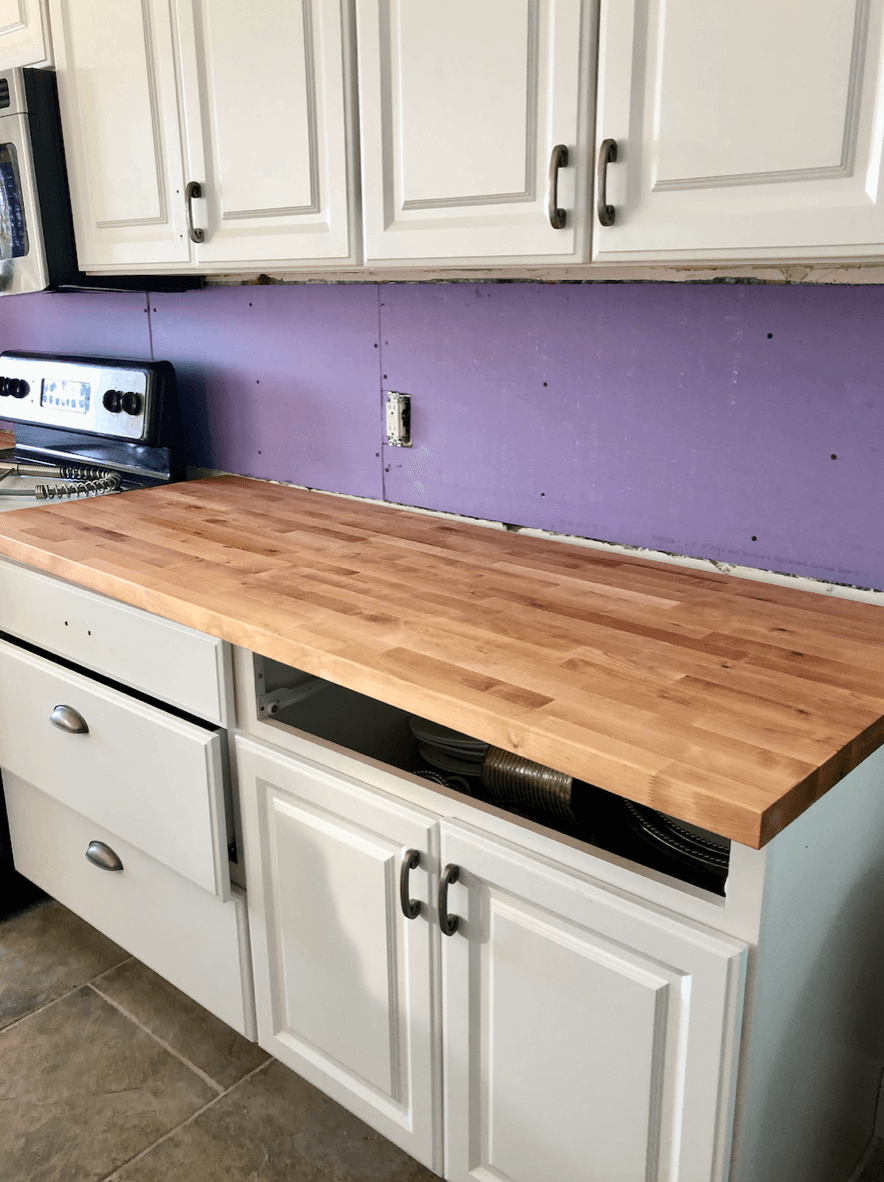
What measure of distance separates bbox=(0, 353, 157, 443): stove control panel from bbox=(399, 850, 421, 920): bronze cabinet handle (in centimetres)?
127

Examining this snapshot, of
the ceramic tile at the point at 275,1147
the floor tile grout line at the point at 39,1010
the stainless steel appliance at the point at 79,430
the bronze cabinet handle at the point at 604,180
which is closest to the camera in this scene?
the bronze cabinet handle at the point at 604,180

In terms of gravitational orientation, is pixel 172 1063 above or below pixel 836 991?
below

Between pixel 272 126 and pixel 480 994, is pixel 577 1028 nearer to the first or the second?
pixel 480 994

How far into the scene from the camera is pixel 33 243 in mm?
1868

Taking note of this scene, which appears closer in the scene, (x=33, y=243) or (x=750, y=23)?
(x=750, y=23)

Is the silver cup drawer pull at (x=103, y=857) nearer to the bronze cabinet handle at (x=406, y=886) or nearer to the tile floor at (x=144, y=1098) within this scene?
the tile floor at (x=144, y=1098)

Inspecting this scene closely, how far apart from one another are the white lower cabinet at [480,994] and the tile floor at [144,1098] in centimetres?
17

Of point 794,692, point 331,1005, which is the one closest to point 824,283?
point 794,692

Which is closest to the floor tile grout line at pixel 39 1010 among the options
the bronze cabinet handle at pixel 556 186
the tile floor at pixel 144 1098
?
the tile floor at pixel 144 1098

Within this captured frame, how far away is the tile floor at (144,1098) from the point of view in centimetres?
149

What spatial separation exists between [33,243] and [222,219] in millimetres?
493

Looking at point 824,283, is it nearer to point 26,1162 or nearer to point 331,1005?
point 331,1005

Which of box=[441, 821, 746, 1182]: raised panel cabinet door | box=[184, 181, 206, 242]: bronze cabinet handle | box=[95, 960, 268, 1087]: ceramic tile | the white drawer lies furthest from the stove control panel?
box=[441, 821, 746, 1182]: raised panel cabinet door

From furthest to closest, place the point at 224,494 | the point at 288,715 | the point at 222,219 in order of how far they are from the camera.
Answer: the point at 224,494 < the point at 222,219 < the point at 288,715
